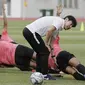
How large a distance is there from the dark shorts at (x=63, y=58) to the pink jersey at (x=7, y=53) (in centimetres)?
124

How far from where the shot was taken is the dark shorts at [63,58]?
9.25 metres

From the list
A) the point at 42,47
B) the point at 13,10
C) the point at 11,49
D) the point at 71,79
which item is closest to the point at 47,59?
the point at 42,47

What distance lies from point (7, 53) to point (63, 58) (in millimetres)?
1505

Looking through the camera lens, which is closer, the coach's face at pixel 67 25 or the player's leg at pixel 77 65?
the coach's face at pixel 67 25

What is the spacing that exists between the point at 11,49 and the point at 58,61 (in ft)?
4.33

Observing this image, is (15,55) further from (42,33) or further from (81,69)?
(81,69)

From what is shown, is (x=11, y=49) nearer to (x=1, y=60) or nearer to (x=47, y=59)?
(x=1, y=60)

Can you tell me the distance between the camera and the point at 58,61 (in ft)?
30.7

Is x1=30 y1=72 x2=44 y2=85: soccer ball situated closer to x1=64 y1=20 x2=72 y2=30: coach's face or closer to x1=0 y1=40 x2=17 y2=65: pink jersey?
x1=64 y1=20 x2=72 y2=30: coach's face

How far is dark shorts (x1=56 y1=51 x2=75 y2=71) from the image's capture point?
364 inches

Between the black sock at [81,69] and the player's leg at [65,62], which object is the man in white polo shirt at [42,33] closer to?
the player's leg at [65,62]

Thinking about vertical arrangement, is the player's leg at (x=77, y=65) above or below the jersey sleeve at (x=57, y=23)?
below

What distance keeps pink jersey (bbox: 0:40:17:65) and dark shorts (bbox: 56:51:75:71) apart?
124cm

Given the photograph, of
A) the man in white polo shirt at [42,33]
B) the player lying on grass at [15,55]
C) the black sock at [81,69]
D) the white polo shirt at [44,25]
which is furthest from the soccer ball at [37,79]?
the player lying on grass at [15,55]
